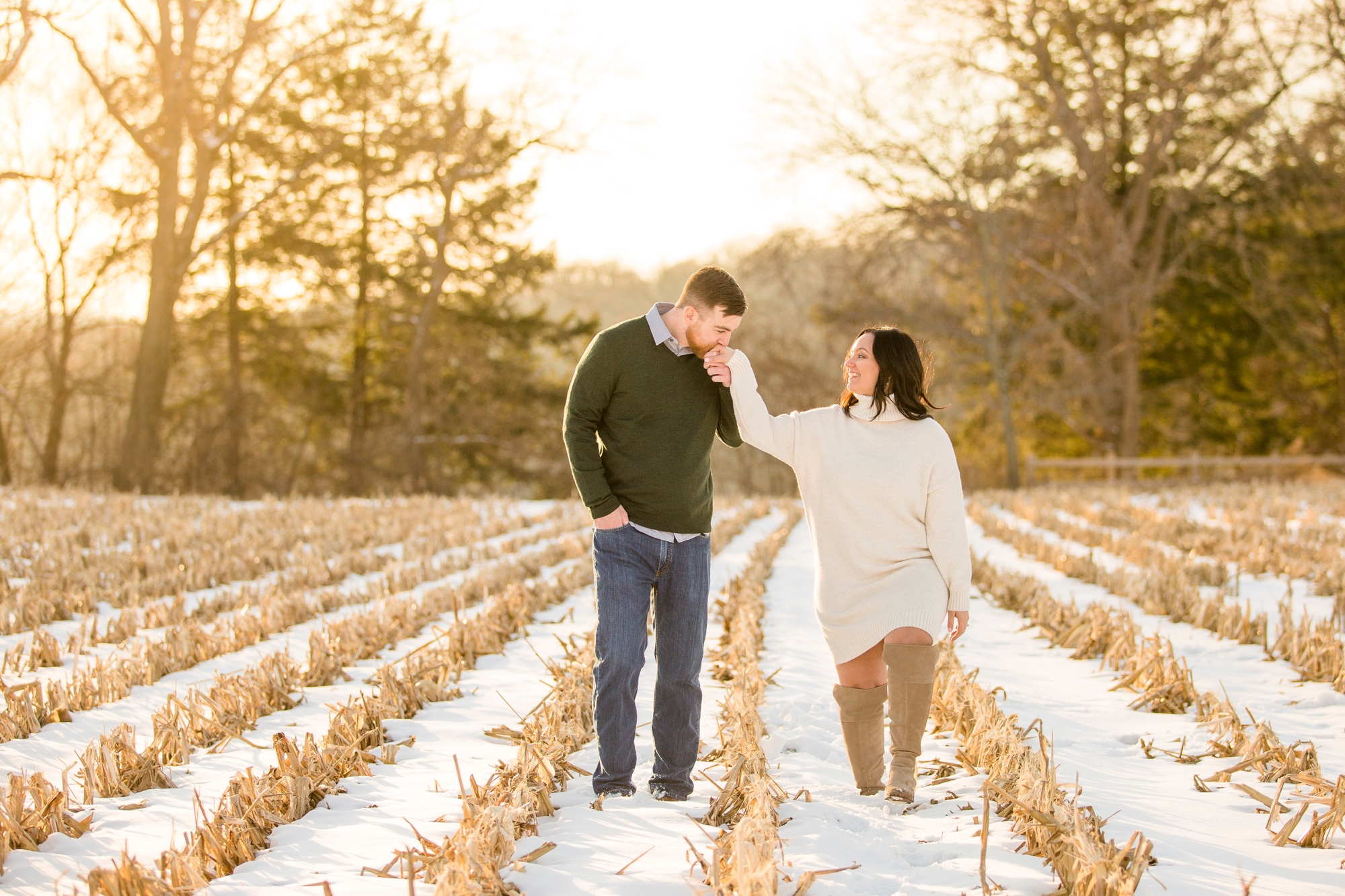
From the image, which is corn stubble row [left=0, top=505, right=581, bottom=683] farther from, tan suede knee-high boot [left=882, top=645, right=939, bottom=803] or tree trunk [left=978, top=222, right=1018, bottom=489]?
tree trunk [left=978, top=222, right=1018, bottom=489]

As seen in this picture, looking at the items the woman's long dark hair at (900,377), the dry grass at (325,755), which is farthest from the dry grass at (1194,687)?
the dry grass at (325,755)

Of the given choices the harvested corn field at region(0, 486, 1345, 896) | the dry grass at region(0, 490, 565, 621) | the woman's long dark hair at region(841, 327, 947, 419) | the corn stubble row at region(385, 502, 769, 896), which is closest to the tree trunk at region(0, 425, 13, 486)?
the dry grass at region(0, 490, 565, 621)

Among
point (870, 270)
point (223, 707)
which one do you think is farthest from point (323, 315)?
point (223, 707)

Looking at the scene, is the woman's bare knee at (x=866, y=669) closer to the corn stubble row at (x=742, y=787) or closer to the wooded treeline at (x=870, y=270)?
the corn stubble row at (x=742, y=787)

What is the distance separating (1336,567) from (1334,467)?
71.3 feet

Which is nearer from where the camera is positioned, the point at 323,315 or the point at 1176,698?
the point at 1176,698

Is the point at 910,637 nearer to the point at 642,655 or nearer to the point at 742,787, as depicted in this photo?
the point at 742,787

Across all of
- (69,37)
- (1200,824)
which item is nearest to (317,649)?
(1200,824)

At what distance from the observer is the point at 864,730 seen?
3.61m

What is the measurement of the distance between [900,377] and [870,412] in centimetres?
17

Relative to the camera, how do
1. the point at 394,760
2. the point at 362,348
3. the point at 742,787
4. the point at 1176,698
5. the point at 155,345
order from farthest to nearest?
the point at 362,348 < the point at 155,345 < the point at 1176,698 < the point at 394,760 < the point at 742,787

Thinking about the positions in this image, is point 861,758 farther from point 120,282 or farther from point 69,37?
point 120,282

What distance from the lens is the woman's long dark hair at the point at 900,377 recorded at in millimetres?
3559

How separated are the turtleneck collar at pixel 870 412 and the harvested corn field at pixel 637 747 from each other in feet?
4.05
